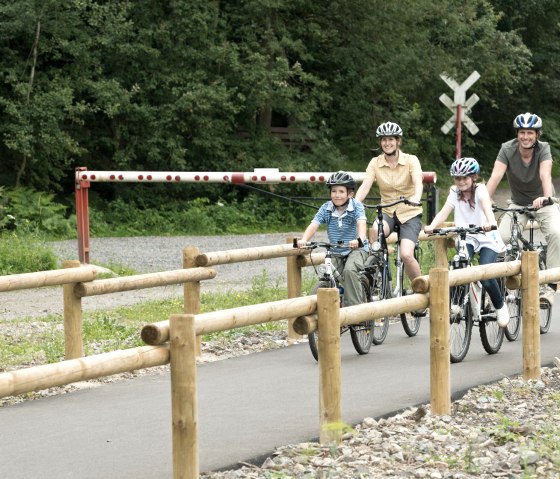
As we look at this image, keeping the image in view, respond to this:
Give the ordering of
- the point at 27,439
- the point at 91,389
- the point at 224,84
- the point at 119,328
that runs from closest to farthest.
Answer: the point at 27,439
the point at 91,389
the point at 119,328
the point at 224,84

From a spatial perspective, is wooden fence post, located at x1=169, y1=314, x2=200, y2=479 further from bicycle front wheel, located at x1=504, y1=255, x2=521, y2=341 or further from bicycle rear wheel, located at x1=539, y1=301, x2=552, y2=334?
bicycle rear wheel, located at x1=539, y1=301, x2=552, y2=334

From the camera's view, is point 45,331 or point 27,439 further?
point 45,331

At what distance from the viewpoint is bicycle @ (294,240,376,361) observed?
10859 millimetres

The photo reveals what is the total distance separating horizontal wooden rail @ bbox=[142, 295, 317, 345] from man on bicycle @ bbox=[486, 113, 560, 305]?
16.2 feet

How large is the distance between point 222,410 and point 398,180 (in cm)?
409

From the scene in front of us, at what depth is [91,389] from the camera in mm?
9891

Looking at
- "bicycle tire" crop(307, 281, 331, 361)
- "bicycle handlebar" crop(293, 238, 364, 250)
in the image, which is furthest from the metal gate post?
"bicycle tire" crop(307, 281, 331, 361)

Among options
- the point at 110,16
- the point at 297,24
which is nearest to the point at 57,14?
the point at 110,16

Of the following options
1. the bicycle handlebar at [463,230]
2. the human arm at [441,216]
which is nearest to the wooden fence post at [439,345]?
the bicycle handlebar at [463,230]

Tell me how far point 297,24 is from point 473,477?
26981 mm

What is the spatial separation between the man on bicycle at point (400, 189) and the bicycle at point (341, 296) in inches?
40.2

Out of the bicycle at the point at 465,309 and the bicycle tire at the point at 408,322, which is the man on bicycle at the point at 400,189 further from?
the bicycle at the point at 465,309

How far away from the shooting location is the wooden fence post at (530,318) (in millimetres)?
10281

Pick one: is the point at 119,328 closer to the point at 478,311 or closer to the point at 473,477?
the point at 478,311
